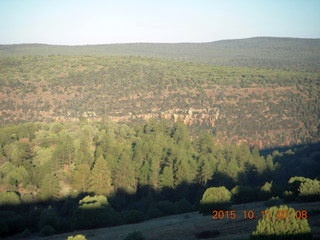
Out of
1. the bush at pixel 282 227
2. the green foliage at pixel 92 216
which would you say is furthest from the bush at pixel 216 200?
the bush at pixel 282 227

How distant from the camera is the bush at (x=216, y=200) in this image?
3591 cm

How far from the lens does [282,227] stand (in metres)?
19.1

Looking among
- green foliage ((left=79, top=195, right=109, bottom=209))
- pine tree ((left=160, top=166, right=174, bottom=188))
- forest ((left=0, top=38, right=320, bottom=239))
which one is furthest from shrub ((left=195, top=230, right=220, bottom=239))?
pine tree ((left=160, top=166, right=174, bottom=188))

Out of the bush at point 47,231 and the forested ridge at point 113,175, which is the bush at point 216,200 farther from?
the bush at point 47,231

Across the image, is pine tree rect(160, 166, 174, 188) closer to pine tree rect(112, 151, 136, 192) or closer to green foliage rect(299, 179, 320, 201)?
pine tree rect(112, 151, 136, 192)

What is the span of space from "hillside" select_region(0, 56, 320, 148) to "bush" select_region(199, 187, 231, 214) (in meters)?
55.0

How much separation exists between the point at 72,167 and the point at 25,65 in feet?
299

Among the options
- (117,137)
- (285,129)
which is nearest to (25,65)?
(117,137)

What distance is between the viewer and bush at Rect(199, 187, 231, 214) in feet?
118

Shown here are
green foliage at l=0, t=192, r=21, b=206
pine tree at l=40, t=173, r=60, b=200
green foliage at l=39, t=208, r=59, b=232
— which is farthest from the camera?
pine tree at l=40, t=173, r=60, b=200

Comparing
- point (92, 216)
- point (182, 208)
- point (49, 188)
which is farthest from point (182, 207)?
point (49, 188)

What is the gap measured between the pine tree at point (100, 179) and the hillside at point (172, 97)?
1393 inches

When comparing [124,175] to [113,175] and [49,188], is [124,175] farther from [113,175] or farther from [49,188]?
[49,188]

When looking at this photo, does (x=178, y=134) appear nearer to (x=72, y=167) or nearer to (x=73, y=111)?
(x=72, y=167)
